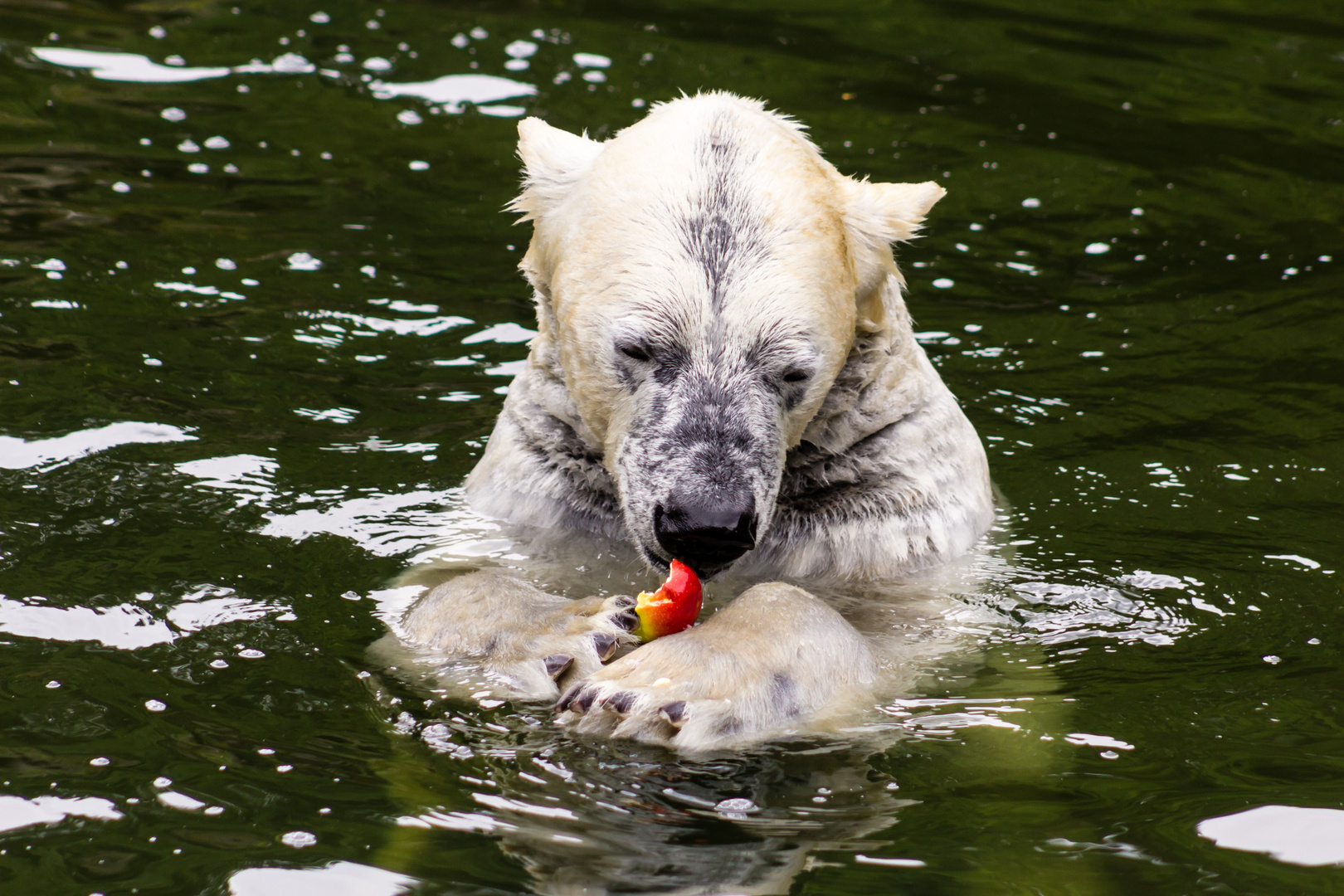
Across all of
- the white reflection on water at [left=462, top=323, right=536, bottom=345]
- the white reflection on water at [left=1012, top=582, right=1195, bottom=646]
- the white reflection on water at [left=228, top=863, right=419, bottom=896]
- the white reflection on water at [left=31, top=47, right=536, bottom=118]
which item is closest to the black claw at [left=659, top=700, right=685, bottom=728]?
the white reflection on water at [left=228, top=863, right=419, bottom=896]

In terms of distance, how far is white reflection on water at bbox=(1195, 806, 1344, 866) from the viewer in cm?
343

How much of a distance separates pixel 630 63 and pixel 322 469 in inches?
212

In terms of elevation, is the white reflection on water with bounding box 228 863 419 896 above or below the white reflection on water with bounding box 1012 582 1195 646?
below

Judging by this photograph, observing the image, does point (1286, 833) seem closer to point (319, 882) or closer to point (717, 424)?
point (717, 424)

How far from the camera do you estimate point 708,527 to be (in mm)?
4000

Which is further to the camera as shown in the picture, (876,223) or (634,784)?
(876,223)

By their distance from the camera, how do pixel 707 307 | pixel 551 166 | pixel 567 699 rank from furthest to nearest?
pixel 551 166, pixel 707 307, pixel 567 699

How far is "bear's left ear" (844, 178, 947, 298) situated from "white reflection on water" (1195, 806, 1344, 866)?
1968 millimetres

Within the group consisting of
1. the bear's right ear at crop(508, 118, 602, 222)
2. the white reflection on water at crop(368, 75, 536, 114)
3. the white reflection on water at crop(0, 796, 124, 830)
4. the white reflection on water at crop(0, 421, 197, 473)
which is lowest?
the white reflection on water at crop(0, 796, 124, 830)

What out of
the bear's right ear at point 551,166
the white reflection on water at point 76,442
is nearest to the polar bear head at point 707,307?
the bear's right ear at point 551,166

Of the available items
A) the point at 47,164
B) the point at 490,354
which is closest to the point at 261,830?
the point at 490,354

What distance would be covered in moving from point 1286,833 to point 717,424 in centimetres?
175

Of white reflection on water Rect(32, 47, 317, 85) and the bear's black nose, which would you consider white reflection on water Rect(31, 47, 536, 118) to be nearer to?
white reflection on water Rect(32, 47, 317, 85)

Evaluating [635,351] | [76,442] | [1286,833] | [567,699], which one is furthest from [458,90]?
[1286,833]
